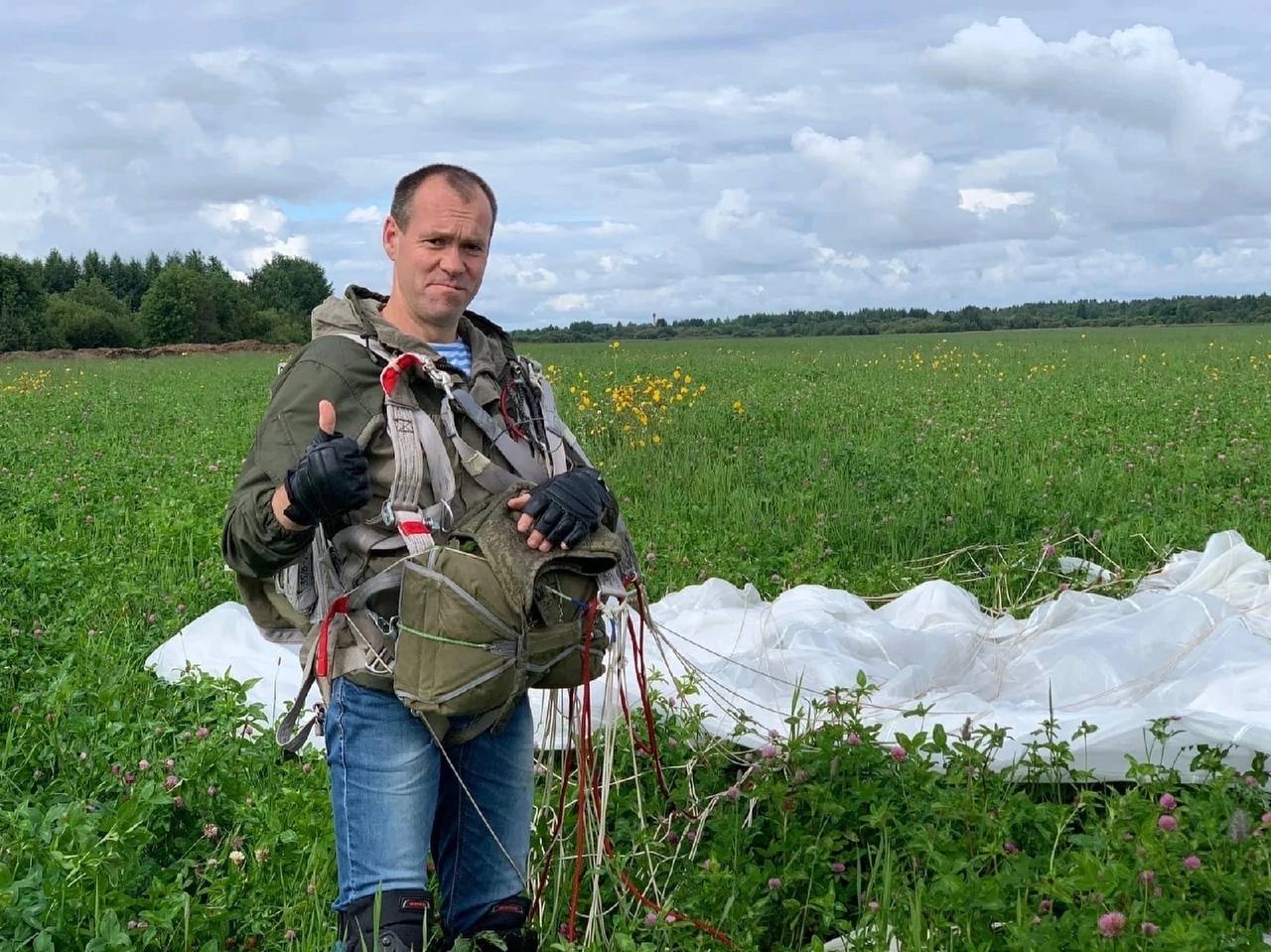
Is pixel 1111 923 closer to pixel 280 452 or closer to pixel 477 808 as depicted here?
pixel 477 808

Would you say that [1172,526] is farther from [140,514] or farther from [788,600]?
[140,514]

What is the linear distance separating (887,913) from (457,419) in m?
1.56

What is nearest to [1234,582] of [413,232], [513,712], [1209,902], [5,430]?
[1209,902]

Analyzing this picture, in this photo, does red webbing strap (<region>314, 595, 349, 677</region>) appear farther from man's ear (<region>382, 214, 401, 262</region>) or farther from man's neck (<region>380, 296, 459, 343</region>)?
man's ear (<region>382, 214, 401, 262</region>)

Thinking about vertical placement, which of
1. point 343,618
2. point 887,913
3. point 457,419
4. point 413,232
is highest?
point 413,232

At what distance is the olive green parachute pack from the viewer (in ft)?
8.10

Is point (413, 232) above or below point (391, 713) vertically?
above

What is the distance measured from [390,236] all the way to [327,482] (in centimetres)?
79

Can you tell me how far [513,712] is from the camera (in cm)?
281

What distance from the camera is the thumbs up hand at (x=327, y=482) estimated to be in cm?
230

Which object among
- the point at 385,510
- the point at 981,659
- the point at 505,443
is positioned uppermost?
the point at 505,443

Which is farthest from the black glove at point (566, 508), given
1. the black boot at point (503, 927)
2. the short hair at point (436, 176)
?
the black boot at point (503, 927)

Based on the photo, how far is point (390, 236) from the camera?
2.83m

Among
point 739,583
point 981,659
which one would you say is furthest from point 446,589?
point 739,583
